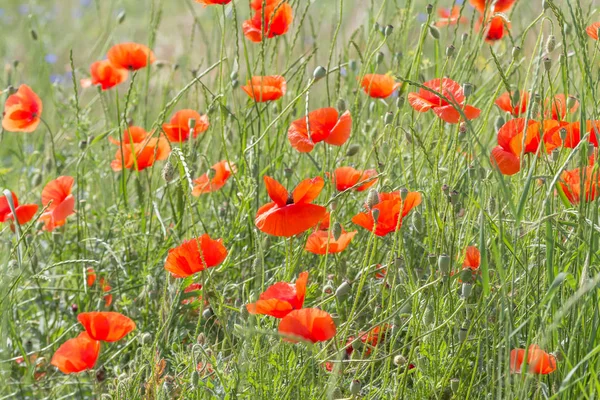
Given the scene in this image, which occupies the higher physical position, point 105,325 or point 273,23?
point 273,23

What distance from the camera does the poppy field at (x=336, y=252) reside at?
147 cm

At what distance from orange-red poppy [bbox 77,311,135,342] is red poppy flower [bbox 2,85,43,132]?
85 centimetres

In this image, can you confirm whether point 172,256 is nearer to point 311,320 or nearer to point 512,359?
point 311,320

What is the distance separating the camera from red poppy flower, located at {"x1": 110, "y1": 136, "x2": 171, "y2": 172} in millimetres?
2051

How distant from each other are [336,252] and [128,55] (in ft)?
3.09

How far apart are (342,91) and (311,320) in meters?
1.40

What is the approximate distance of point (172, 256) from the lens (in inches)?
58.7

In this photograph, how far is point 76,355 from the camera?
1524 millimetres


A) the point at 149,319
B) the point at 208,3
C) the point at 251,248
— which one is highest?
the point at 208,3

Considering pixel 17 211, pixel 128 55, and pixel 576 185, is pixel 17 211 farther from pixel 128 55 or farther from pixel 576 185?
pixel 576 185

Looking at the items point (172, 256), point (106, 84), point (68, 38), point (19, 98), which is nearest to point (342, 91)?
point (106, 84)

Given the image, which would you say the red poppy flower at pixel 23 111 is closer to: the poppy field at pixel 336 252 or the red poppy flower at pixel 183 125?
the poppy field at pixel 336 252

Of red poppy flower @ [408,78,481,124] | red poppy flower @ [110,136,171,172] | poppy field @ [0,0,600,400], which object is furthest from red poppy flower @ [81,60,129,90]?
red poppy flower @ [408,78,481,124]

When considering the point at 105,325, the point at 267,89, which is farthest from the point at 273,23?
the point at 105,325
